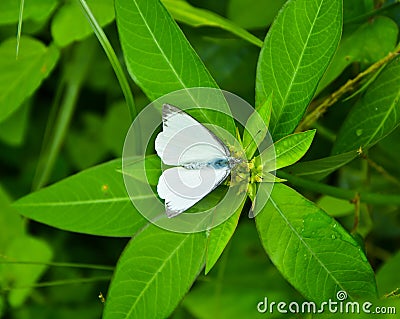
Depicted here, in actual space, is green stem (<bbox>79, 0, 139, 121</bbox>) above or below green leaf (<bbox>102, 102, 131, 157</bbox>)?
below

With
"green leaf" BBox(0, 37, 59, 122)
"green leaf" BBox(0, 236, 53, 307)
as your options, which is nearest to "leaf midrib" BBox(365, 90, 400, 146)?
"green leaf" BBox(0, 37, 59, 122)

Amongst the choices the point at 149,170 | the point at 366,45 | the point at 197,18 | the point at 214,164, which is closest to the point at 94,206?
the point at 149,170

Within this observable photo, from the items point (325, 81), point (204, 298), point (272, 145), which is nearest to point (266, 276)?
point (204, 298)

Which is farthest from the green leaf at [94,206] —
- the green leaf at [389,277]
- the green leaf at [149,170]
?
the green leaf at [389,277]

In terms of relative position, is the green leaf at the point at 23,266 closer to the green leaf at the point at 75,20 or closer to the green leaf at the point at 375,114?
the green leaf at the point at 75,20

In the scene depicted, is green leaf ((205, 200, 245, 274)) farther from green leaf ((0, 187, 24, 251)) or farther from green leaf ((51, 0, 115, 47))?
green leaf ((0, 187, 24, 251))

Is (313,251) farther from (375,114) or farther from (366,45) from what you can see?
(366,45)
